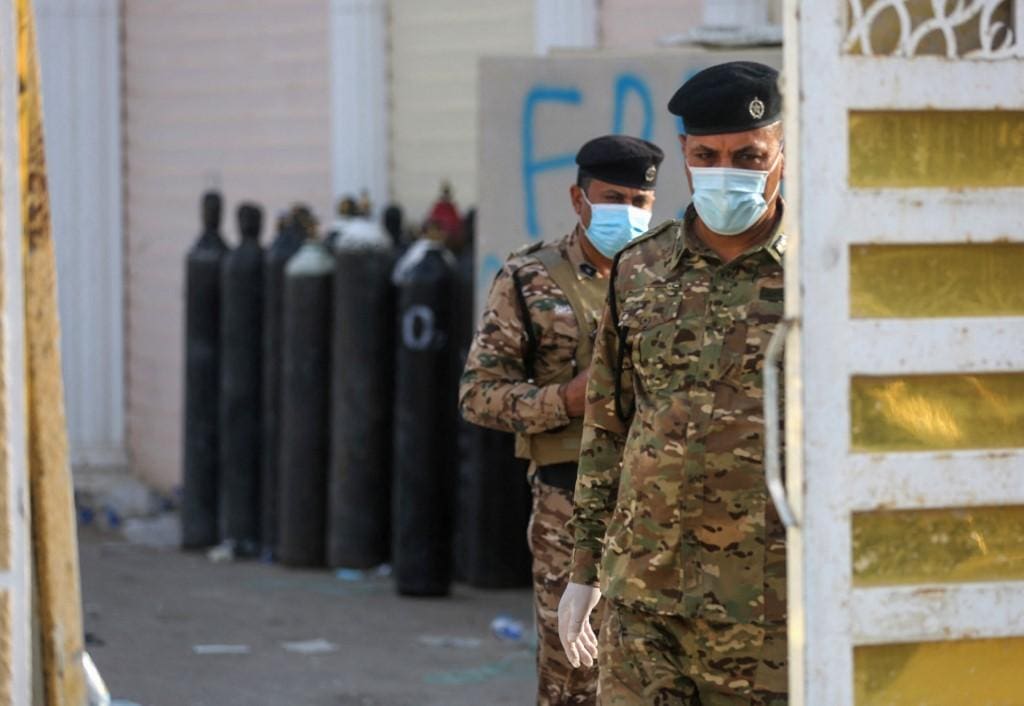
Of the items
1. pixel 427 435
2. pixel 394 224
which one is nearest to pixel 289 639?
pixel 427 435

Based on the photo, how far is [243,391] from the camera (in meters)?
11.0

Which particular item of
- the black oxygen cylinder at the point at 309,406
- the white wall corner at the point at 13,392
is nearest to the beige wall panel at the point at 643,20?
the black oxygen cylinder at the point at 309,406

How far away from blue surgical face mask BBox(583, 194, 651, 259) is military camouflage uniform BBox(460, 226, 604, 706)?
12cm

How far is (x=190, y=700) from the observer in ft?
25.1

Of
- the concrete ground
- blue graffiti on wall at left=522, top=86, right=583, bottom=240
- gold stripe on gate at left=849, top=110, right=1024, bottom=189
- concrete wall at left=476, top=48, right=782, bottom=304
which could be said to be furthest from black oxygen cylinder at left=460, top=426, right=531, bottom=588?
gold stripe on gate at left=849, top=110, right=1024, bottom=189

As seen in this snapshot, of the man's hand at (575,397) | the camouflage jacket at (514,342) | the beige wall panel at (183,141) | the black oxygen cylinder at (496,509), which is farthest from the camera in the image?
the beige wall panel at (183,141)

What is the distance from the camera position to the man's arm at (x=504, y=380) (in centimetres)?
569

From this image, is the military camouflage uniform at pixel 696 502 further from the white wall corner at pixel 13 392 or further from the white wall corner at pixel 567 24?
the white wall corner at pixel 567 24

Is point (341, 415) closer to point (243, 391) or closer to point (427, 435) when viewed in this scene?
point (427, 435)

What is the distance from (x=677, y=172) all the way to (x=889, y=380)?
490cm

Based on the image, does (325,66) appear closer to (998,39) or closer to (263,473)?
(263,473)

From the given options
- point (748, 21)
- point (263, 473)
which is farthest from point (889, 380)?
point (263, 473)

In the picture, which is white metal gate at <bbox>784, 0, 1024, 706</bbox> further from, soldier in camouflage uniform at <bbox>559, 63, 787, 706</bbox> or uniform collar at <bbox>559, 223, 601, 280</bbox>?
uniform collar at <bbox>559, 223, 601, 280</bbox>

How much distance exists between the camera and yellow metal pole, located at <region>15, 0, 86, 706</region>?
14.4 ft
